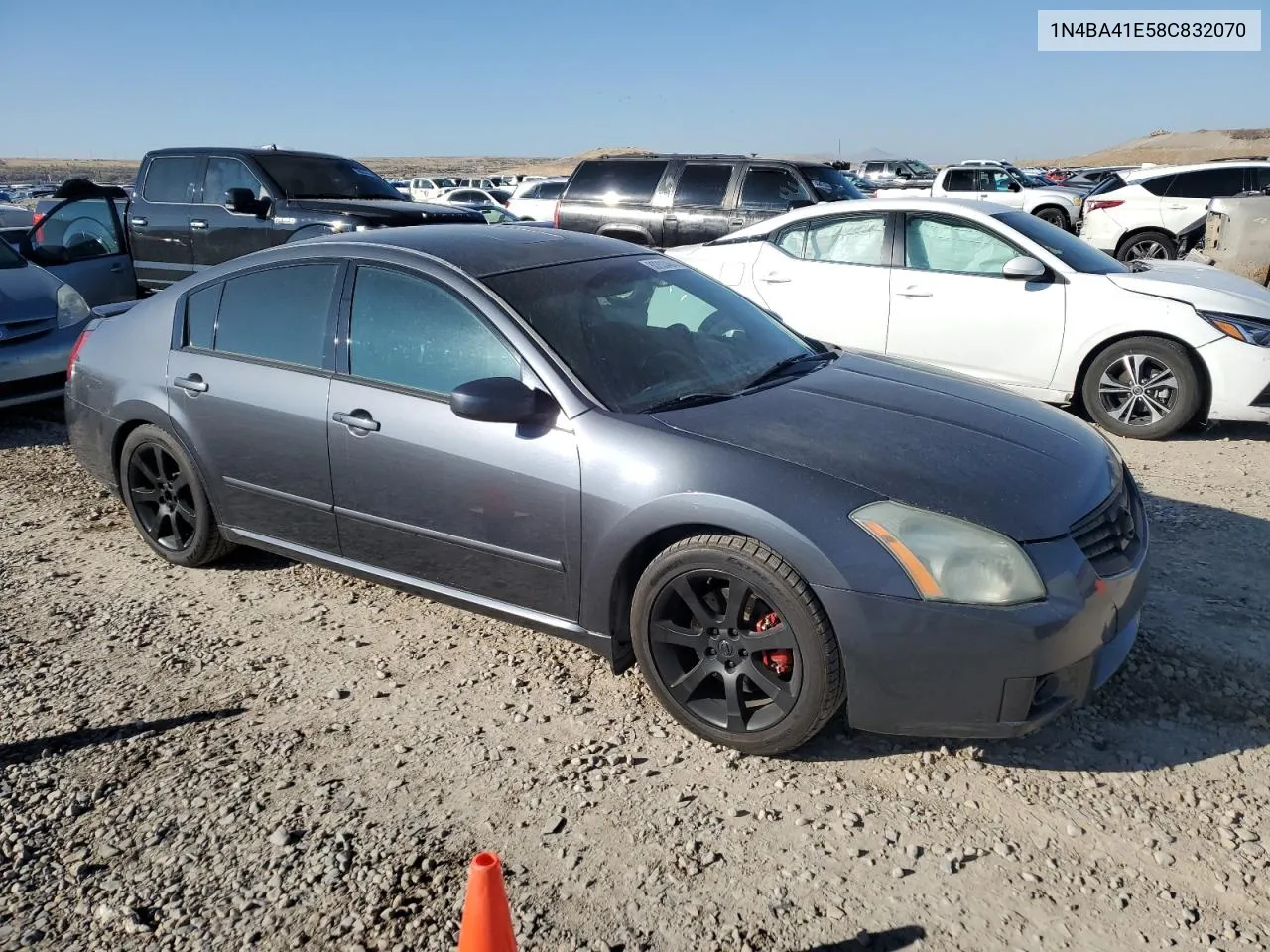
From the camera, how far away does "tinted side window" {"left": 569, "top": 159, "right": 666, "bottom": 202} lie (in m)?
10.6

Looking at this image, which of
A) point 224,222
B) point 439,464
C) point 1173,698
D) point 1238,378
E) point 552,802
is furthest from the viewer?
point 224,222

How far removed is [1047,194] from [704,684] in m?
20.2

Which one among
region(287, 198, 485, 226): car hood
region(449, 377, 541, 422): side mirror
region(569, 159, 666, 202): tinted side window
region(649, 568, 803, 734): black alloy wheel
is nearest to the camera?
region(649, 568, 803, 734): black alloy wheel

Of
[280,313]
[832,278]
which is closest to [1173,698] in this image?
[280,313]

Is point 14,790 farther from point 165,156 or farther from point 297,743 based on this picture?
point 165,156

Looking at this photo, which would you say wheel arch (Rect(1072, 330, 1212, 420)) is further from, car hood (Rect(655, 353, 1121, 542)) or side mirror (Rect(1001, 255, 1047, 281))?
car hood (Rect(655, 353, 1121, 542))

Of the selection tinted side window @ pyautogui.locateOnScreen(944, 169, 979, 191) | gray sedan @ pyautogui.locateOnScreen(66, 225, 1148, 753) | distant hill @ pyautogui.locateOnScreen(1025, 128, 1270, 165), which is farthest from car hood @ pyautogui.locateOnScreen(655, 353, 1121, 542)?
distant hill @ pyautogui.locateOnScreen(1025, 128, 1270, 165)

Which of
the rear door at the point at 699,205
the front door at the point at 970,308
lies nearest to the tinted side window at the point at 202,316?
the front door at the point at 970,308

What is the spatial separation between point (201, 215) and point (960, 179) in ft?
59.6

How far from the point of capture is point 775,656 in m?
3.03

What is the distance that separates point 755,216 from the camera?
A: 10.2 m

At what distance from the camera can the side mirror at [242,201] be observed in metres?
9.29

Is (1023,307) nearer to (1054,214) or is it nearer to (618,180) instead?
(618,180)

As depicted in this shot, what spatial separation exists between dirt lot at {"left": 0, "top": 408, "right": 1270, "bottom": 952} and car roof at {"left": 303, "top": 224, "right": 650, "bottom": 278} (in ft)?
4.77
